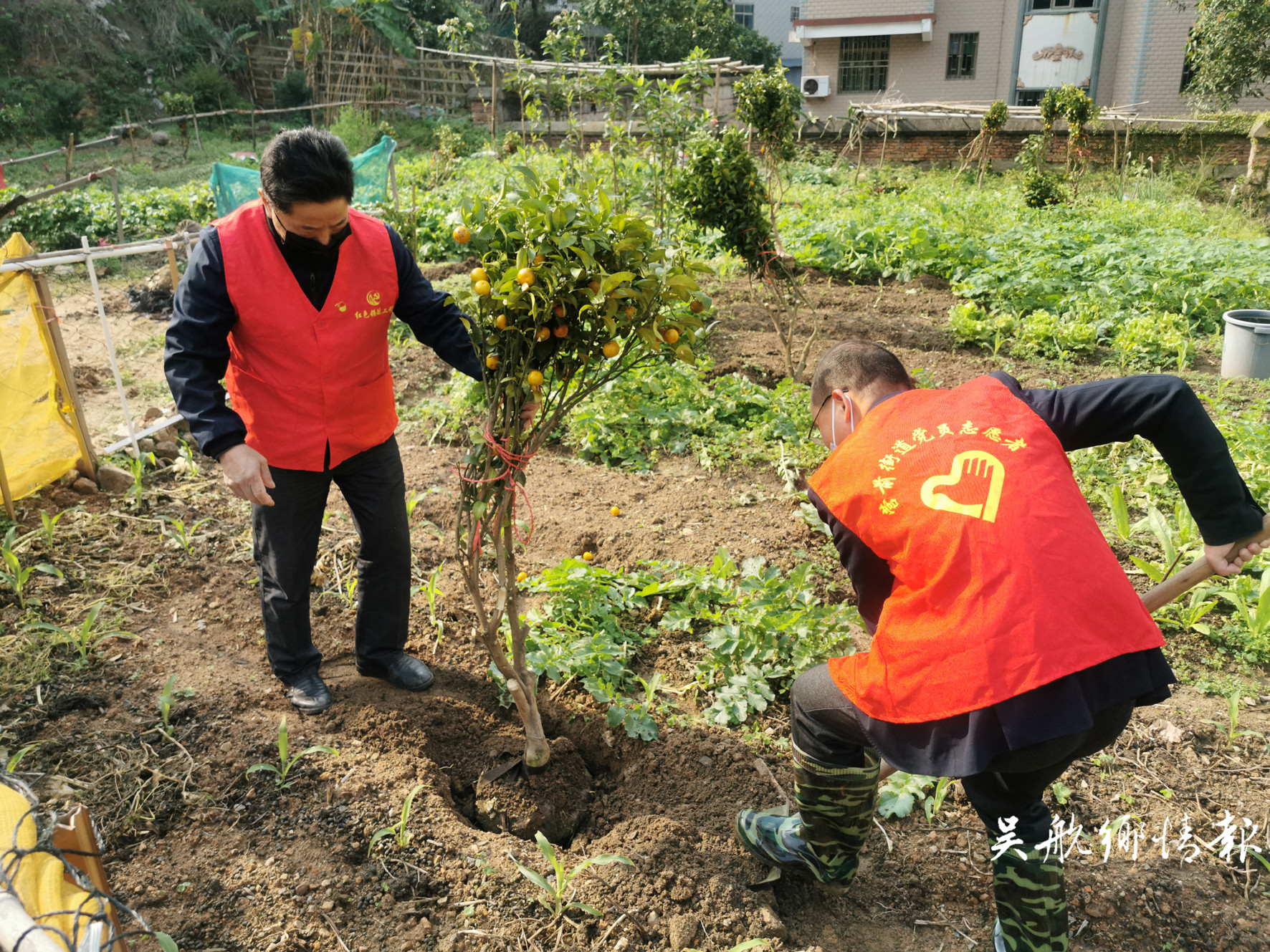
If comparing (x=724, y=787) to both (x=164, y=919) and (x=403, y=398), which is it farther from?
(x=403, y=398)

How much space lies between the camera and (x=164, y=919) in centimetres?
209

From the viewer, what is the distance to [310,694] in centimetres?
290

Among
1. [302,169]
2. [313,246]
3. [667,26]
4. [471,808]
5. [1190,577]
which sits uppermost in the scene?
[667,26]

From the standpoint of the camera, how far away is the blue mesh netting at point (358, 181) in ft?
25.4

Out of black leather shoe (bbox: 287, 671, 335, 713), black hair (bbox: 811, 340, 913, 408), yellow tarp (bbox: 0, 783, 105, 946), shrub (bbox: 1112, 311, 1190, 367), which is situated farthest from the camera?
shrub (bbox: 1112, 311, 1190, 367)

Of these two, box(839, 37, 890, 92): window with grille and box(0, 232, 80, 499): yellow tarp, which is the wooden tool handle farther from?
box(839, 37, 890, 92): window with grille

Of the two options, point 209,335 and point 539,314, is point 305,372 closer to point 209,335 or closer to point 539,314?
point 209,335

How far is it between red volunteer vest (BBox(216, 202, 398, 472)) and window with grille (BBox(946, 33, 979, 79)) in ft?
70.6

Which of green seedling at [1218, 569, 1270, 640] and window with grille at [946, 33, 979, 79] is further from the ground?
window with grille at [946, 33, 979, 79]

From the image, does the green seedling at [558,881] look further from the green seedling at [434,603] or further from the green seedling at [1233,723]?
the green seedling at [1233,723]

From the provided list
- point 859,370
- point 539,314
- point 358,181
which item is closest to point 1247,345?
point 859,370

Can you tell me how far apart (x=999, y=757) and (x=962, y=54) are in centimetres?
2252

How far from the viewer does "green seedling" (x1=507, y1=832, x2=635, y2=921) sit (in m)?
2.11

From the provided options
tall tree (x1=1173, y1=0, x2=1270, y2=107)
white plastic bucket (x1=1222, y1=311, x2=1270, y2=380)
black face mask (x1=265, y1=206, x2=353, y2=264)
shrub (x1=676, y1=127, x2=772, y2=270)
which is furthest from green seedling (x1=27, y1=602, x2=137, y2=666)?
tall tree (x1=1173, y1=0, x2=1270, y2=107)
